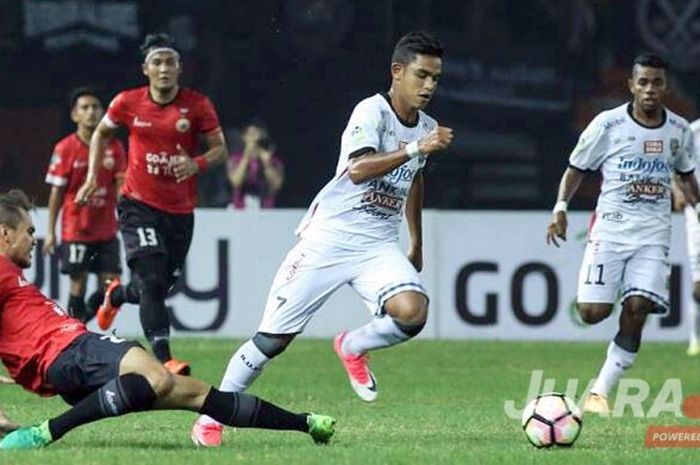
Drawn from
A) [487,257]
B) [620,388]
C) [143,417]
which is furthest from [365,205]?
[487,257]

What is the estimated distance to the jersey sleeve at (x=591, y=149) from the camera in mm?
13453

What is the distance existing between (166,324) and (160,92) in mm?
1716

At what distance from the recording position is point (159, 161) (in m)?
14.7

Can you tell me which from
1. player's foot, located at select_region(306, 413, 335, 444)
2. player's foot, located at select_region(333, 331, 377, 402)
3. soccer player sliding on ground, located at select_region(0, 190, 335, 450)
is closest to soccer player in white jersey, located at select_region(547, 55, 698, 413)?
player's foot, located at select_region(333, 331, 377, 402)

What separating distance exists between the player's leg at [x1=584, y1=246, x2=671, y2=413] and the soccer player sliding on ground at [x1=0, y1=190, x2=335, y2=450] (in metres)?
3.68

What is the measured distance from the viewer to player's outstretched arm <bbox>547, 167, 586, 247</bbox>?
516 inches

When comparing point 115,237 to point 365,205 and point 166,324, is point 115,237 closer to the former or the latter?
point 166,324

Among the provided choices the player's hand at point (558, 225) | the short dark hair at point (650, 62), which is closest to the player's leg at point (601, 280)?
the player's hand at point (558, 225)

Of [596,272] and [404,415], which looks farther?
[596,272]

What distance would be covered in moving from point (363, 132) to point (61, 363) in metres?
2.11

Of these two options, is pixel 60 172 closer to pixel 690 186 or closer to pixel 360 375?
pixel 360 375

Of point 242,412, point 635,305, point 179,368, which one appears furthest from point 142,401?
point 635,305

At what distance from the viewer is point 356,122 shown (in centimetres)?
1098

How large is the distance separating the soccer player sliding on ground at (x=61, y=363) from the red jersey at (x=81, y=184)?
7249mm
